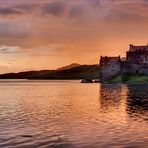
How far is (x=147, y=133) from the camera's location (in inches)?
1577

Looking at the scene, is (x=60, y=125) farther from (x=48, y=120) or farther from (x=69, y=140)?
(x=69, y=140)

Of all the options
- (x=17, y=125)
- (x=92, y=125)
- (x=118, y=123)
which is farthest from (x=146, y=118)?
(x=17, y=125)

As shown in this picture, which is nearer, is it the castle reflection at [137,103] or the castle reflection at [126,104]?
the castle reflection at [126,104]

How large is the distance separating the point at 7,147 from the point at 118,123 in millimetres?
19348

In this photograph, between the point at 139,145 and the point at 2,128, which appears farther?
the point at 2,128

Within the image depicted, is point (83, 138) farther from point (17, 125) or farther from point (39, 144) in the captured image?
point (17, 125)

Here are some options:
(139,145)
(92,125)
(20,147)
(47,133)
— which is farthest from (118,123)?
(20,147)

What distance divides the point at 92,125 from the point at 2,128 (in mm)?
10562

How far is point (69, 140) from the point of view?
36.0 meters

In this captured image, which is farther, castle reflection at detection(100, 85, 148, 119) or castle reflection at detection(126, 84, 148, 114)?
castle reflection at detection(126, 84, 148, 114)

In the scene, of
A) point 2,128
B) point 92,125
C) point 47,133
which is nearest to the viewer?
point 47,133

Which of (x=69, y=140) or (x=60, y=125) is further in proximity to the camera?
(x=60, y=125)

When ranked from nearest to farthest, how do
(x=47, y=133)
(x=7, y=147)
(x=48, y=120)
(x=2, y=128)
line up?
(x=7, y=147) → (x=47, y=133) → (x=2, y=128) → (x=48, y=120)

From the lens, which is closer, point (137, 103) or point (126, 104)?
point (126, 104)
